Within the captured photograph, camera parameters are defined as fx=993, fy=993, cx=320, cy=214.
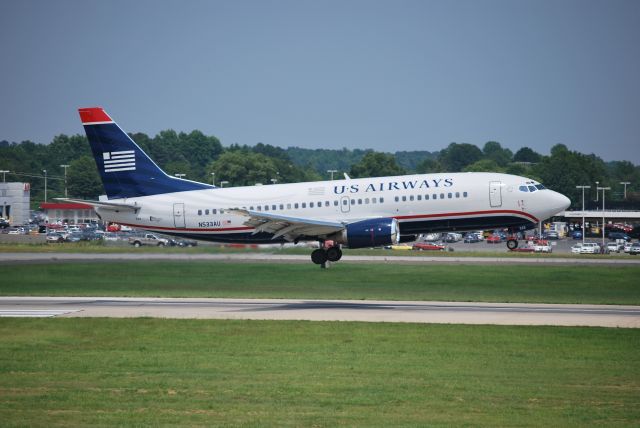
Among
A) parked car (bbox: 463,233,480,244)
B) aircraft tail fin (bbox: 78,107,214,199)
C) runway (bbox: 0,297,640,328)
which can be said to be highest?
aircraft tail fin (bbox: 78,107,214,199)

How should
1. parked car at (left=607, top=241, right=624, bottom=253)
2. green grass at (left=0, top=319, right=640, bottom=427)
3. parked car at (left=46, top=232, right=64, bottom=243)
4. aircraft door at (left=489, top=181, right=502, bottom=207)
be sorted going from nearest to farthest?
green grass at (left=0, top=319, right=640, bottom=427) → aircraft door at (left=489, top=181, right=502, bottom=207) → parked car at (left=607, top=241, right=624, bottom=253) → parked car at (left=46, top=232, right=64, bottom=243)

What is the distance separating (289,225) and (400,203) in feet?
20.1

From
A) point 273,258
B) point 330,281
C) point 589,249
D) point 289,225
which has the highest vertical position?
point 289,225

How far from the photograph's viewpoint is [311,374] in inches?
1324

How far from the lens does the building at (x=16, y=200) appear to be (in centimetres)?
16975

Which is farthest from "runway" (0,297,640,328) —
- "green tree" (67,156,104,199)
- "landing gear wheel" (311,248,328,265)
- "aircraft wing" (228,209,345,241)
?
"green tree" (67,156,104,199)

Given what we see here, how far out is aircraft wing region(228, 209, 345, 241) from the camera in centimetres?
5281

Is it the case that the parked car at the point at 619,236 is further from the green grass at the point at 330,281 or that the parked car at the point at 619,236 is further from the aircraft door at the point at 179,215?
the aircraft door at the point at 179,215

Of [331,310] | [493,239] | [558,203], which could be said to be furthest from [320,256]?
[493,239]

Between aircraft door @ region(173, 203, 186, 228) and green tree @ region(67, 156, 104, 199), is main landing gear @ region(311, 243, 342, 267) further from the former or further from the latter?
green tree @ region(67, 156, 104, 199)

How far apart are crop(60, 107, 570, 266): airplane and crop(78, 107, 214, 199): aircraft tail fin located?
59 mm

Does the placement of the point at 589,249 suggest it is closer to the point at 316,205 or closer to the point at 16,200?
Result: the point at 316,205

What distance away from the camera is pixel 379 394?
100ft

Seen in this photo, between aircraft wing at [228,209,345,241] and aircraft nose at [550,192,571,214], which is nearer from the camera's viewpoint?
aircraft wing at [228,209,345,241]
